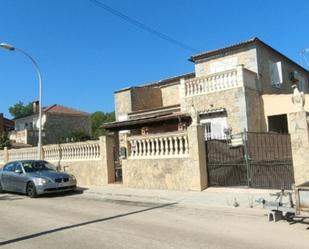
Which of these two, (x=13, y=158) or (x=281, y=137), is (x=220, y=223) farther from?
(x=13, y=158)

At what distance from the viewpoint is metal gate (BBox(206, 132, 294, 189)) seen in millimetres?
13438

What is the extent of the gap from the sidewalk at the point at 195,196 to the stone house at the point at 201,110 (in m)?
0.69

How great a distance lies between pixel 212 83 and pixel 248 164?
813 cm

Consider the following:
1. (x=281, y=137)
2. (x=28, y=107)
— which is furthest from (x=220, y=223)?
(x=28, y=107)

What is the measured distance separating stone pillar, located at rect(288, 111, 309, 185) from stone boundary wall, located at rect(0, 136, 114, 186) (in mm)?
8782

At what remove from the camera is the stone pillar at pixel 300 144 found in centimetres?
1132

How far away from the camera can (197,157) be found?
13938 mm

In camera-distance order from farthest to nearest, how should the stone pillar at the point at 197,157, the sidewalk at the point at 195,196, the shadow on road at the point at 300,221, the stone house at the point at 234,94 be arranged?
the stone house at the point at 234,94 → the stone pillar at the point at 197,157 → the sidewalk at the point at 195,196 → the shadow on road at the point at 300,221

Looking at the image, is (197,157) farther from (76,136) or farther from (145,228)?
(76,136)

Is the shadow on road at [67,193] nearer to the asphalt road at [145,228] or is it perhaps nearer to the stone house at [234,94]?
the asphalt road at [145,228]

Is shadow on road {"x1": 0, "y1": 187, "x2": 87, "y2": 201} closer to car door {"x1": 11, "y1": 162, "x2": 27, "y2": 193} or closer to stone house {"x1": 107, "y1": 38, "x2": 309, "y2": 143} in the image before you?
car door {"x1": 11, "y1": 162, "x2": 27, "y2": 193}

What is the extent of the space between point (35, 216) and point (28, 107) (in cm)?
8343

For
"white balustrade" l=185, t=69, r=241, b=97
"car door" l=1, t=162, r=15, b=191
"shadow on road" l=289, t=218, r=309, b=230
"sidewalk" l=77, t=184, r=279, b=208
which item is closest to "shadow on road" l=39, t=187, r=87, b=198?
"sidewalk" l=77, t=184, r=279, b=208

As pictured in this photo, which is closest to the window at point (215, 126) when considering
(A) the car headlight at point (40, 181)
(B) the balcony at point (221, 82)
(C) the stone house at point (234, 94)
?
(C) the stone house at point (234, 94)
